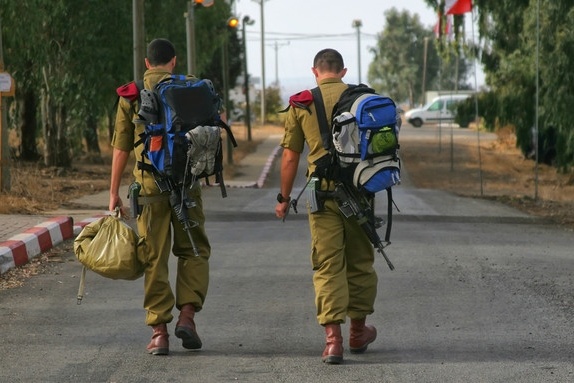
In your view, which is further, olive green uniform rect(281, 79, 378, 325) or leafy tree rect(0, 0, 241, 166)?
leafy tree rect(0, 0, 241, 166)

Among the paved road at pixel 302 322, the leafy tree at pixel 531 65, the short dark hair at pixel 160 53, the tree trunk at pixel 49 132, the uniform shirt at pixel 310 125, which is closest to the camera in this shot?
the paved road at pixel 302 322

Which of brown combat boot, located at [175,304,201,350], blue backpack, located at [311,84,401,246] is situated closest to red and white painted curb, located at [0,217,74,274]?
brown combat boot, located at [175,304,201,350]

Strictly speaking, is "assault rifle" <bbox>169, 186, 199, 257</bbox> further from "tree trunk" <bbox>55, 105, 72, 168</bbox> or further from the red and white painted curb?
"tree trunk" <bbox>55, 105, 72, 168</bbox>

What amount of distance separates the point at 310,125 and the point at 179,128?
77 cm

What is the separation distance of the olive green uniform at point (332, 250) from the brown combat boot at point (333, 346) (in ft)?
0.15

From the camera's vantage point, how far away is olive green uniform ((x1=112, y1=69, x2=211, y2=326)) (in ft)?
25.0

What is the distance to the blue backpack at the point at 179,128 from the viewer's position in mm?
7434

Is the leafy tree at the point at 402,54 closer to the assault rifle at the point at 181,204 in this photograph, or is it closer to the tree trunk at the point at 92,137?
the tree trunk at the point at 92,137

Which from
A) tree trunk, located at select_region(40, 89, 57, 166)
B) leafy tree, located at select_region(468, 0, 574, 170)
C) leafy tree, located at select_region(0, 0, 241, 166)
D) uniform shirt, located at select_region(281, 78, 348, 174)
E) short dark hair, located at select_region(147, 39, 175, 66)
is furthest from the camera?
tree trunk, located at select_region(40, 89, 57, 166)

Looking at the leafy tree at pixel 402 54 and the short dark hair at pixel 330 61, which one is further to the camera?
the leafy tree at pixel 402 54

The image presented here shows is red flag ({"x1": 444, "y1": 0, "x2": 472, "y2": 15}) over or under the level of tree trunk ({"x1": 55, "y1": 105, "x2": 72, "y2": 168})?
over

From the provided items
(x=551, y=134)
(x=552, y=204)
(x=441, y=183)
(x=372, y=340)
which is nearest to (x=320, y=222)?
(x=372, y=340)

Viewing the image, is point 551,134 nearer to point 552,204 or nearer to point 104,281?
point 552,204

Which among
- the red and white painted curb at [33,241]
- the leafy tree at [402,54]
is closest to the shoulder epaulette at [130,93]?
the red and white painted curb at [33,241]
